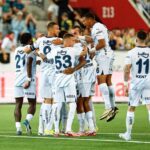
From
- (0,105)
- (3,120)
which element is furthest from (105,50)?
(0,105)

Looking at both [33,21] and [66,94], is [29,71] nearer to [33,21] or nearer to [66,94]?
[66,94]

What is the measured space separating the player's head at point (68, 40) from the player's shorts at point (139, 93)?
1.58m

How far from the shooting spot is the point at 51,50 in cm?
1998

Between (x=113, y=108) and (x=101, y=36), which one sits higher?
(x=101, y=36)

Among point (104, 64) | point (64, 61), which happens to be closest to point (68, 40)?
point (64, 61)

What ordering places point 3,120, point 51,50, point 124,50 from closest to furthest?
point 51,50
point 3,120
point 124,50

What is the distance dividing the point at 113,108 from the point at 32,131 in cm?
221

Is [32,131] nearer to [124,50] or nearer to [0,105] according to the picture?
[0,105]

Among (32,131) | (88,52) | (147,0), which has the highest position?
(147,0)

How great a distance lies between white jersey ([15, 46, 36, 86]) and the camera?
66.7ft

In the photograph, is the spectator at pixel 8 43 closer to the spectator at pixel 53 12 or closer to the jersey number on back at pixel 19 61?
the spectator at pixel 53 12

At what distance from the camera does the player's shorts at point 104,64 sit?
2231 centimetres

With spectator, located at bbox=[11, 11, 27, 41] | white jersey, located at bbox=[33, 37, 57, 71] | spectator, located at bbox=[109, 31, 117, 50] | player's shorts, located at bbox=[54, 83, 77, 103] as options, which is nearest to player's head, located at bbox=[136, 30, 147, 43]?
player's shorts, located at bbox=[54, 83, 77, 103]

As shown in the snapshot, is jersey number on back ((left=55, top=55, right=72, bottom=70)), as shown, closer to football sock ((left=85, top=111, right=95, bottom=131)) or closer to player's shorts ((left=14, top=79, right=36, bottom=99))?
player's shorts ((left=14, top=79, right=36, bottom=99))
